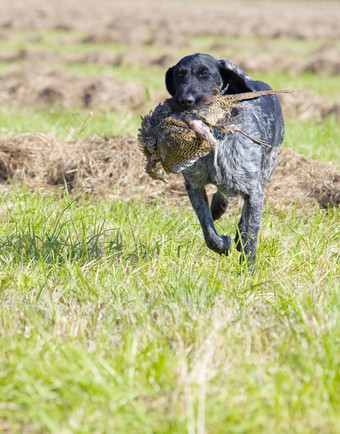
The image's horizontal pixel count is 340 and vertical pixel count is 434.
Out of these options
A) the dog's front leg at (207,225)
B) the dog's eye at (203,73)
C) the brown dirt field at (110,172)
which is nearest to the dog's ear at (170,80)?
the dog's eye at (203,73)

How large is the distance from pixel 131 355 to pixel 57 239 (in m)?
1.75

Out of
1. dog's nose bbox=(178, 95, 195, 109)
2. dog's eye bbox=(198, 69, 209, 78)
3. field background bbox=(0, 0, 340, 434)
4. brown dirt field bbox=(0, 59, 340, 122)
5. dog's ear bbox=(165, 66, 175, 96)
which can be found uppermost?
dog's eye bbox=(198, 69, 209, 78)

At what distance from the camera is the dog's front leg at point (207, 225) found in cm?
383

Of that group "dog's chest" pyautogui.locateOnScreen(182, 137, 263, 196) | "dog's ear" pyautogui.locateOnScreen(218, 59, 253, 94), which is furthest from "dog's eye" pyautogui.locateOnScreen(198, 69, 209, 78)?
"dog's chest" pyautogui.locateOnScreen(182, 137, 263, 196)

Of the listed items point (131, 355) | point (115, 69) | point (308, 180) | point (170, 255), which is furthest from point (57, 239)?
point (115, 69)

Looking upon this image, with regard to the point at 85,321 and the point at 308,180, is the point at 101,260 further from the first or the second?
the point at 308,180

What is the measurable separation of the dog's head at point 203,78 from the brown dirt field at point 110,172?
5.63 ft

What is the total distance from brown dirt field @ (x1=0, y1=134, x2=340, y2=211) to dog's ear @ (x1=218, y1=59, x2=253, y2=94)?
1689mm

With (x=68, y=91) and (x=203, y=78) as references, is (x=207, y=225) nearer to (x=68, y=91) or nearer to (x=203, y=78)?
(x=203, y=78)

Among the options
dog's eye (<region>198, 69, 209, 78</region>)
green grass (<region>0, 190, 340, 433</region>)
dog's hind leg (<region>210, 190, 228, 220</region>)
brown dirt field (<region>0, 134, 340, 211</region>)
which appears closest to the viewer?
green grass (<region>0, 190, 340, 433</region>)

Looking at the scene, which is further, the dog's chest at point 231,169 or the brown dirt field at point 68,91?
the brown dirt field at point 68,91

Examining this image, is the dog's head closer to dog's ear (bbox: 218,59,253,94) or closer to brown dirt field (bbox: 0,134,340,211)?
dog's ear (bbox: 218,59,253,94)

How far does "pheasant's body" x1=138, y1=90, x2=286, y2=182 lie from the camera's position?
316 centimetres

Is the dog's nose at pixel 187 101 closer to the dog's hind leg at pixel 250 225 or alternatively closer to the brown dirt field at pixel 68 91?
the dog's hind leg at pixel 250 225
